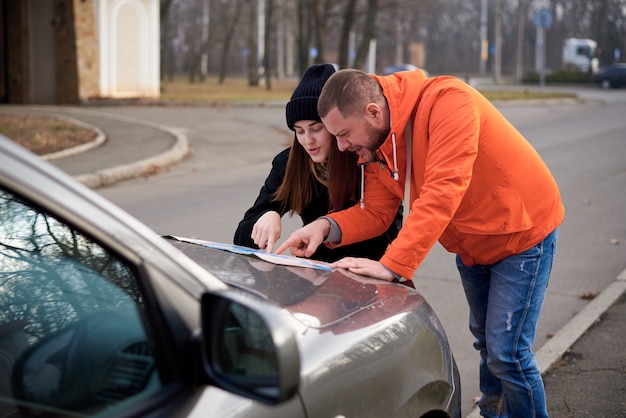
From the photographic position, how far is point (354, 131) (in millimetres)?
3057

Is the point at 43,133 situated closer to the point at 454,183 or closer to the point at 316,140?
the point at 316,140

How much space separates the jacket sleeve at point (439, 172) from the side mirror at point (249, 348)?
1252mm

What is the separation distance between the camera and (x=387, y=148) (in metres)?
3.11

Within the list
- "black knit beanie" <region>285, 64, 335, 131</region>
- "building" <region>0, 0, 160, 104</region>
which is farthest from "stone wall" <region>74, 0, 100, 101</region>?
"black knit beanie" <region>285, 64, 335, 131</region>

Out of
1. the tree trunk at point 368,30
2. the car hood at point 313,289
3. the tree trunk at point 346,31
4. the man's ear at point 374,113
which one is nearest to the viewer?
the car hood at point 313,289

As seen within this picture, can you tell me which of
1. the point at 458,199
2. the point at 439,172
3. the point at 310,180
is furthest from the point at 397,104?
the point at 310,180

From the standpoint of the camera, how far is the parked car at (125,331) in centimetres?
158

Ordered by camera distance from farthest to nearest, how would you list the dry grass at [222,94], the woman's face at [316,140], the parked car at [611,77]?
the parked car at [611,77] → the dry grass at [222,94] → the woman's face at [316,140]

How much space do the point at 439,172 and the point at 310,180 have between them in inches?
36.0

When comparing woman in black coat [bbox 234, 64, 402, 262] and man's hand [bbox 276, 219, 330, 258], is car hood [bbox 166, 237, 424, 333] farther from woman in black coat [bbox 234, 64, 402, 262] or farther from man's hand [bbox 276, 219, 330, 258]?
woman in black coat [bbox 234, 64, 402, 262]

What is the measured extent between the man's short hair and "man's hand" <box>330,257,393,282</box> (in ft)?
1.75

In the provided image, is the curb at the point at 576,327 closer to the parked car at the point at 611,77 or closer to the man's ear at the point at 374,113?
the man's ear at the point at 374,113

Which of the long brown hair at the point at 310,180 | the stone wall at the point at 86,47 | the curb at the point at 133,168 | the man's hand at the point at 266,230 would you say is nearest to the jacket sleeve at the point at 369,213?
the long brown hair at the point at 310,180

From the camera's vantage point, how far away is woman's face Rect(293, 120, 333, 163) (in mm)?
3549
